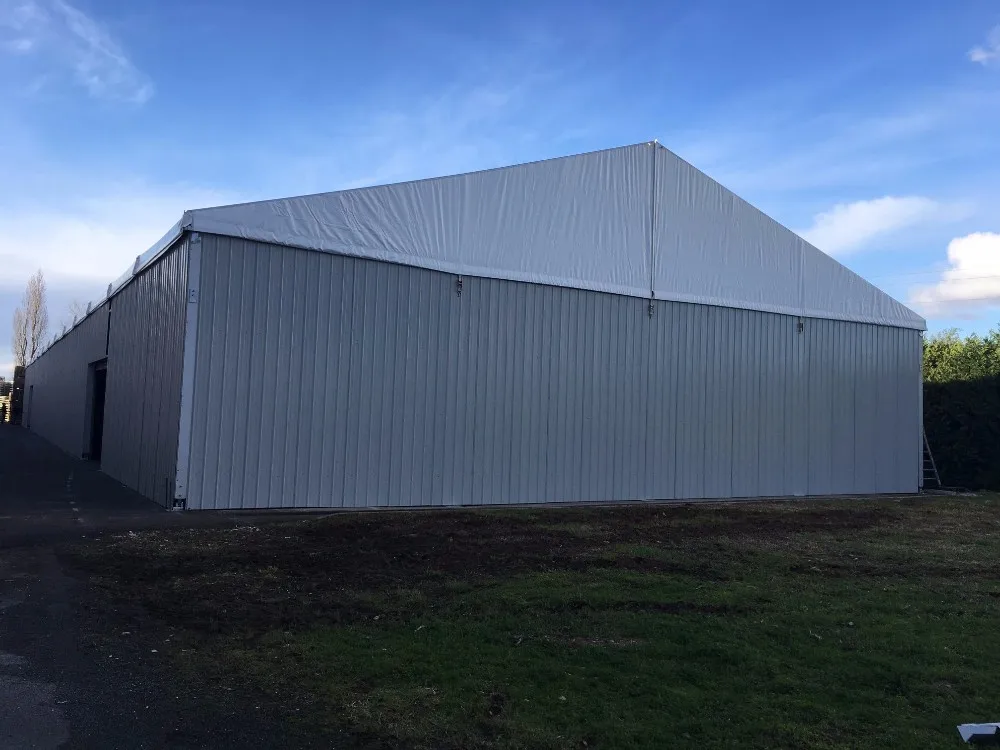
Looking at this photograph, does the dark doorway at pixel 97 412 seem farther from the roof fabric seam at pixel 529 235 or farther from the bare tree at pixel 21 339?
the bare tree at pixel 21 339

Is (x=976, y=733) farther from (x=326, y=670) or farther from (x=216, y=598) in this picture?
(x=216, y=598)

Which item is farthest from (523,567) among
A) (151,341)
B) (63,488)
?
(63,488)

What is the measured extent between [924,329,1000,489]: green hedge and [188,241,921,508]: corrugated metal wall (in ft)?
12.8

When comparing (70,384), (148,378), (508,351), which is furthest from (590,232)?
(70,384)

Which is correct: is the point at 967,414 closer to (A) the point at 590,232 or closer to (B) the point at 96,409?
(A) the point at 590,232

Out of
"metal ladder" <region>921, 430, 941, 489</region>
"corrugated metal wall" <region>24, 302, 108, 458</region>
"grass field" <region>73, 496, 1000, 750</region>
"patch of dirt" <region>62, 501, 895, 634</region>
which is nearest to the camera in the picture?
"grass field" <region>73, 496, 1000, 750</region>

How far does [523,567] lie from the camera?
898 centimetres

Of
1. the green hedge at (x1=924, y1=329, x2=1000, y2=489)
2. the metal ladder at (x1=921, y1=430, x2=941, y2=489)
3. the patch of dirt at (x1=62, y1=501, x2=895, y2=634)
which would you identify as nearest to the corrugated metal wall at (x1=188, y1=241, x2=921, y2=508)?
the patch of dirt at (x1=62, y1=501, x2=895, y2=634)

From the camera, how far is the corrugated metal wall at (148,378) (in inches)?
514

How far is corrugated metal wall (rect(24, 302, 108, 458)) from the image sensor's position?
24828mm

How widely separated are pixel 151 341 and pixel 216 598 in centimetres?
953

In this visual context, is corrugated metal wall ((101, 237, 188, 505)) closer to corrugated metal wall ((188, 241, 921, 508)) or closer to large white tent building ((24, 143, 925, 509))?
large white tent building ((24, 143, 925, 509))

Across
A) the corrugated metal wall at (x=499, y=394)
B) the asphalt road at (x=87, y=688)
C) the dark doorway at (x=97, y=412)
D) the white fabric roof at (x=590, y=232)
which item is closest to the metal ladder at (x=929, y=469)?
the corrugated metal wall at (x=499, y=394)

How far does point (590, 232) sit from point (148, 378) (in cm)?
927
